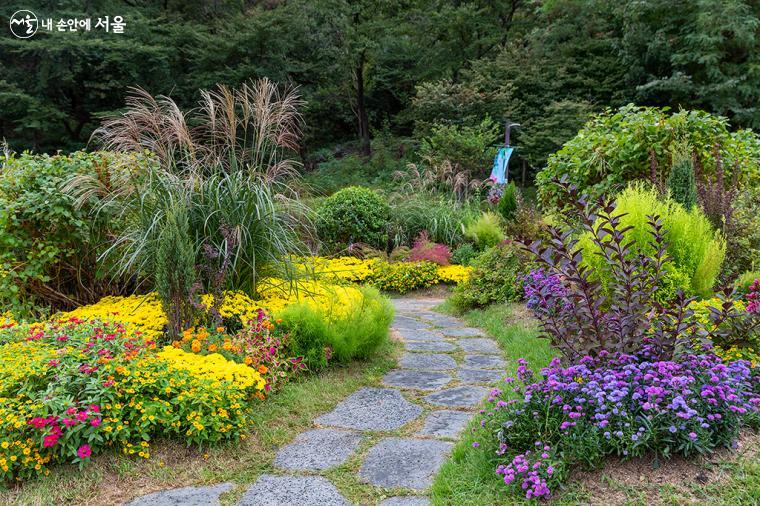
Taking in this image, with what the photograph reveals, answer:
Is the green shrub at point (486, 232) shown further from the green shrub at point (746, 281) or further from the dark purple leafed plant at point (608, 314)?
the dark purple leafed plant at point (608, 314)

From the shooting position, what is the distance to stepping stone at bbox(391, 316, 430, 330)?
5.05 metres

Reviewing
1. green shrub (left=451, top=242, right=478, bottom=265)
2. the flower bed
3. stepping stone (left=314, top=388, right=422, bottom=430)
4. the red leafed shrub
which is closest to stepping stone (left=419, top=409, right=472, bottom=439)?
stepping stone (left=314, top=388, right=422, bottom=430)

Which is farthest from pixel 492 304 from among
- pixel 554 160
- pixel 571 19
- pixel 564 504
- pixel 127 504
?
pixel 571 19

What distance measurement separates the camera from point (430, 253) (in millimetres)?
7934

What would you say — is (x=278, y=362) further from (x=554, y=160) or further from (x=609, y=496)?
(x=554, y=160)

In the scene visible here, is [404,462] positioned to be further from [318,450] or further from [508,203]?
[508,203]

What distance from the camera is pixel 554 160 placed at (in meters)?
6.60

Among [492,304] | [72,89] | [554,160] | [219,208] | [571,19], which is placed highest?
[571,19]

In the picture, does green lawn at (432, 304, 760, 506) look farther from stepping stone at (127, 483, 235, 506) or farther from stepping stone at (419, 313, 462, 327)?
stepping stone at (419, 313, 462, 327)

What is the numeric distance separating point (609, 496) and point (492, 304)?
373 centimetres

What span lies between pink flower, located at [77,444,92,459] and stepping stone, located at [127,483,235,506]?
0.28 metres

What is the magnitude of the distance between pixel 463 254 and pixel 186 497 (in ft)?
21.1

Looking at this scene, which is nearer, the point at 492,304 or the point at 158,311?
the point at 158,311

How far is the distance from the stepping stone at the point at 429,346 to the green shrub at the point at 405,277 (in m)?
2.95
